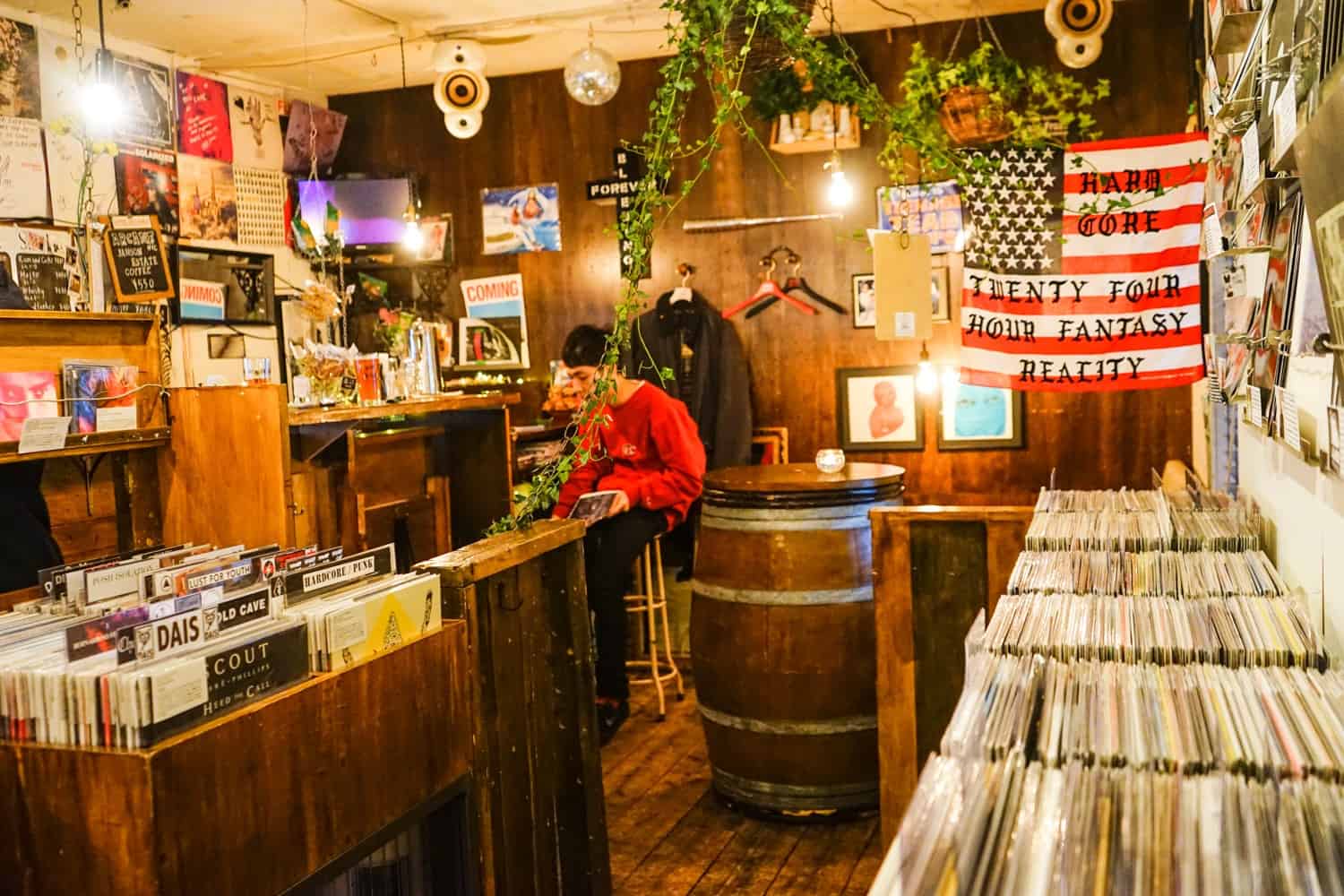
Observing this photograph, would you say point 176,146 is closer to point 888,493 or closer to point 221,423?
point 221,423

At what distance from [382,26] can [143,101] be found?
1151 millimetres

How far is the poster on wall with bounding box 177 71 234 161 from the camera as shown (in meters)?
5.43

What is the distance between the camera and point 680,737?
15.0 feet

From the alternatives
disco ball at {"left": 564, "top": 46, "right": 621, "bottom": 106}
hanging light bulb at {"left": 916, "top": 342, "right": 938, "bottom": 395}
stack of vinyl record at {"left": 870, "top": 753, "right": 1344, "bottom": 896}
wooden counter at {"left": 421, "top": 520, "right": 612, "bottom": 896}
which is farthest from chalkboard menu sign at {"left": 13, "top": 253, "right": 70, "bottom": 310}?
stack of vinyl record at {"left": 870, "top": 753, "right": 1344, "bottom": 896}

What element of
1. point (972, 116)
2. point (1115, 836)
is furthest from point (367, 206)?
point (1115, 836)

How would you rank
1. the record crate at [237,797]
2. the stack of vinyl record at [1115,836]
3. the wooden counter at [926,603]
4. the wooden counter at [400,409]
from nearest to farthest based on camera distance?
the stack of vinyl record at [1115,836] < the record crate at [237,797] < the wooden counter at [926,603] < the wooden counter at [400,409]

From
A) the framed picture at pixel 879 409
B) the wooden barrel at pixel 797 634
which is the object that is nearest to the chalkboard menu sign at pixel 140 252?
the wooden barrel at pixel 797 634

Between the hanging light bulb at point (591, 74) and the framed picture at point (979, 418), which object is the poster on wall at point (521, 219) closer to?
the hanging light bulb at point (591, 74)

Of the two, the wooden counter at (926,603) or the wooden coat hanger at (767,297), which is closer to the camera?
the wooden counter at (926,603)

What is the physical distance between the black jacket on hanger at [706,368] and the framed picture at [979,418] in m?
0.94

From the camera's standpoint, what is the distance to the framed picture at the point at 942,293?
5.38 m

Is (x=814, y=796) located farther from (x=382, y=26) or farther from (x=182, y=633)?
(x=382, y=26)

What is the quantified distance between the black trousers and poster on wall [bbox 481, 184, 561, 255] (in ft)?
6.64

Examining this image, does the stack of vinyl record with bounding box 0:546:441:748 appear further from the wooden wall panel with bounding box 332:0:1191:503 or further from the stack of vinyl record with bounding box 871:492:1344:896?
the wooden wall panel with bounding box 332:0:1191:503
